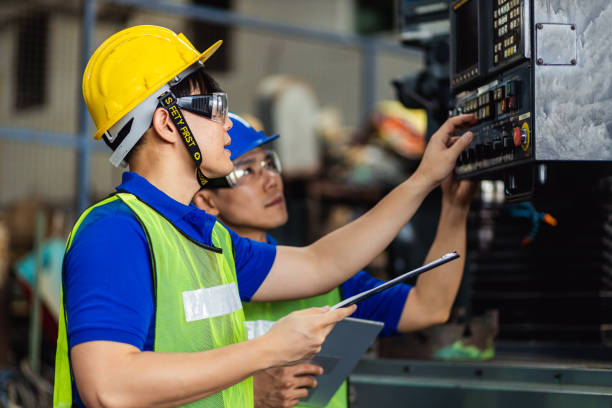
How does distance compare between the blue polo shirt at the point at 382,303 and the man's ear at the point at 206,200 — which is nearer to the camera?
the blue polo shirt at the point at 382,303

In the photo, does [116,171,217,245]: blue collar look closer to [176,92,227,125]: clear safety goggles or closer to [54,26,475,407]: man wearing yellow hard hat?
[54,26,475,407]: man wearing yellow hard hat

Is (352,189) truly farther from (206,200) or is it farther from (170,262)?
(170,262)

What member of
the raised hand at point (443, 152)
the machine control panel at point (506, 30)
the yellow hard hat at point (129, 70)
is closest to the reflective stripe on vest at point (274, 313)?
the raised hand at point (443, 152)

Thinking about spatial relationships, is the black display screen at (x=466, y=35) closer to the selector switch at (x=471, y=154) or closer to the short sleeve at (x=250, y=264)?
the selector switch at (x=471, y=154)

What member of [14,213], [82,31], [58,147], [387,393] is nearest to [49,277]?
[14,213]

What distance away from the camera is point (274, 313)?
235 cm

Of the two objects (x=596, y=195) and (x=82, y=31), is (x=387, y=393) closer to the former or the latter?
(x=596, y=195)

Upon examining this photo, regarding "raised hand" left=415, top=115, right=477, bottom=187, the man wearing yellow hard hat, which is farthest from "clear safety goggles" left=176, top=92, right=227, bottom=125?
"raised hand" left=415, top=115, right=477, bottom=187

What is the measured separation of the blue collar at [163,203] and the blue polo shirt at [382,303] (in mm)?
827

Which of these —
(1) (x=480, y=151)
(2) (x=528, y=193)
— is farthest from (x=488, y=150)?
(2) (x=528, y=193)

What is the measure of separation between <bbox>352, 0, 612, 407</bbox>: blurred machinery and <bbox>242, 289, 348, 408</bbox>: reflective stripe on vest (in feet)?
0.76

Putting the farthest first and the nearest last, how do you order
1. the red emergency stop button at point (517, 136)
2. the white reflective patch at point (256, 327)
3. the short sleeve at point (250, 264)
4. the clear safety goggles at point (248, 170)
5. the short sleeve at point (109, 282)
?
the clear safety goggles at point (248, 170) → the white reflective patch at point (256, 327) → the short sleeve at point (250, 264) → the red emergency stop button at point (517, 136) → the short sleeve at point (109, 282)

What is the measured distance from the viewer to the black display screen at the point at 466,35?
2.06 m

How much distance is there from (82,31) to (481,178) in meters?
4.31
